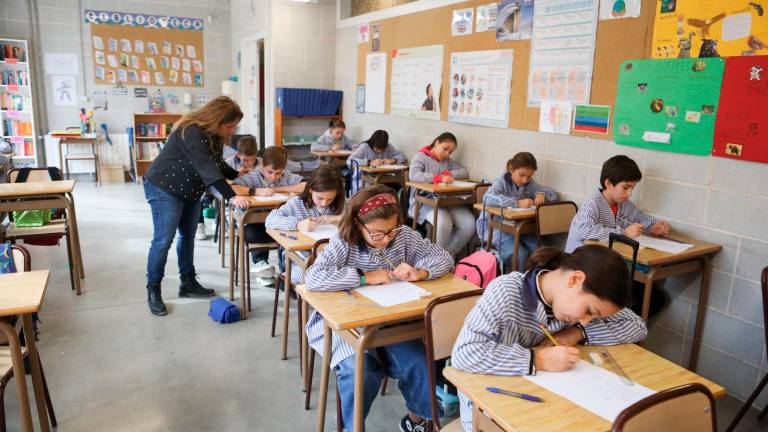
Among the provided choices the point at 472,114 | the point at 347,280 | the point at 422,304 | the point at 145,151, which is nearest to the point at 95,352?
the point at 347,280

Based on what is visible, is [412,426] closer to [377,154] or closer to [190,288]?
[190,288]

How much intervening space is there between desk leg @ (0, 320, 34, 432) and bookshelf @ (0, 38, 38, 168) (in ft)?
22.5

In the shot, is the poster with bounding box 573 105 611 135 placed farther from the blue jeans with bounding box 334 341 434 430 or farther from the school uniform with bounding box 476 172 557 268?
the blue jeans with bounding box 334 341 434 430

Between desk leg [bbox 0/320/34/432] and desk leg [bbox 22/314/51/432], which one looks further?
desk leg [bbox 22/314/51/432]

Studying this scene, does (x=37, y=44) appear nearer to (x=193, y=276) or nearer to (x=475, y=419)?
(x=193, y=276)

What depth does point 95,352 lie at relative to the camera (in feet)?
9.87

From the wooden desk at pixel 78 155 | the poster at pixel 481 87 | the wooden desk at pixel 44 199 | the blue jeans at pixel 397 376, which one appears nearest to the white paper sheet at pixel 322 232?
the blue jeans at pixel 397 376

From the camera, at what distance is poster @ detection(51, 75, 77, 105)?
8094 mm

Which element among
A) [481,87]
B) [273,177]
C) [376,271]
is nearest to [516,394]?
[376,271]

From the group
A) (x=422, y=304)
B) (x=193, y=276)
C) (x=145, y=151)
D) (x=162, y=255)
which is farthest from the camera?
(x=145, y=151)

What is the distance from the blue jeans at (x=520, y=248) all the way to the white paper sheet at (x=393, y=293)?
6.00 ft

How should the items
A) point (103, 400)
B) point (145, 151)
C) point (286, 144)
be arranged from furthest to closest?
point (145, 151), point (286, 144), point (103, 400)

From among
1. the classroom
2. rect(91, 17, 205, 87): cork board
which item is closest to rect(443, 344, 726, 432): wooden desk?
the classroom

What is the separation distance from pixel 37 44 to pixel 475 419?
29.1 feet
